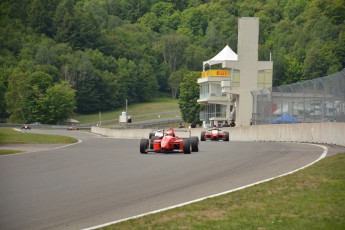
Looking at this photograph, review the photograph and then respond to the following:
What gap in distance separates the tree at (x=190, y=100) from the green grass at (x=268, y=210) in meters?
122

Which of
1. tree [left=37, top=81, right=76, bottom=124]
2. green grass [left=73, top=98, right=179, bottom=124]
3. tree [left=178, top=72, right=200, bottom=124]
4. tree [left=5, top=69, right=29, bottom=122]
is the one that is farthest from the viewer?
green grass [left=73, top=98, right=179, bottom=124]

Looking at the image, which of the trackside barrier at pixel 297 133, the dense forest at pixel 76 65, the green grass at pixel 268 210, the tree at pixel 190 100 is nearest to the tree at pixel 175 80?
the dense forest at pixel 76 65

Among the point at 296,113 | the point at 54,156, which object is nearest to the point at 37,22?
the point at 296,113

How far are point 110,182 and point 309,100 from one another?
22.2 metres

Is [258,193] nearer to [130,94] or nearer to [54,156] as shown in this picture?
[54,156]

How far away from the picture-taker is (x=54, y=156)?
2703 cm

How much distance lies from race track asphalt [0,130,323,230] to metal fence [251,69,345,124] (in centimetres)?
829

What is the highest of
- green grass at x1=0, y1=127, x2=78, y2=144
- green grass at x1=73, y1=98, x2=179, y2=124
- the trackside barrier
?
green grass at x1=73, y1=98, x2=179, y2=124

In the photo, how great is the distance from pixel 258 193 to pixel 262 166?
19.4 feet

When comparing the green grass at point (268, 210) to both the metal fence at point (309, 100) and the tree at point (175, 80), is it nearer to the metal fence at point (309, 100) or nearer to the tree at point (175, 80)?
the metal fence at point (309, 100)

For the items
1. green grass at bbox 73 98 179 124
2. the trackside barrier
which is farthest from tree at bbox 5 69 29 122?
the trackside barrier

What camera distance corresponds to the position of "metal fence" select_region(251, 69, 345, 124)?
33.9 meters

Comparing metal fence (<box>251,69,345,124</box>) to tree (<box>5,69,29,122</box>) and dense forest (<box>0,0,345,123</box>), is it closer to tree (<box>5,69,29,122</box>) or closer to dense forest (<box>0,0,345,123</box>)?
dense forest (<box>0,0,345,123</box>)

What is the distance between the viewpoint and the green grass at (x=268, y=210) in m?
12.1
